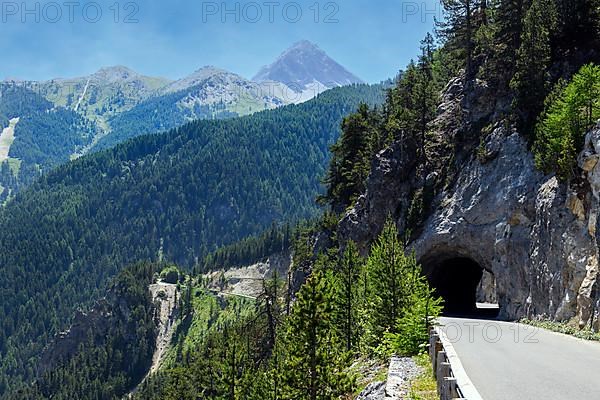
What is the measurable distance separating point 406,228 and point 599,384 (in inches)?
1493

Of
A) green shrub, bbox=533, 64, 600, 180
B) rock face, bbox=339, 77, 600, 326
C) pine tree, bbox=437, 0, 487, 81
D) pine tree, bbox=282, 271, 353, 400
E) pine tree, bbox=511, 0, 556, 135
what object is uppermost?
pine tree, bbox=437, 0, 487, 81

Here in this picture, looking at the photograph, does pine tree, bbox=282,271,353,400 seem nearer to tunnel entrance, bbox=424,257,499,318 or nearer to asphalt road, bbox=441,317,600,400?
asphalt road, bbox=441,317,600,400

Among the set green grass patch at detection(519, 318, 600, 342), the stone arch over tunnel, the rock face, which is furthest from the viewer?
the stone arch over tunnel

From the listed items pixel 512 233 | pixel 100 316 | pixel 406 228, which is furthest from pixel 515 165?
pixel 100 316

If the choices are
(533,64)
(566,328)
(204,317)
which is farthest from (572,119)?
(204,317)

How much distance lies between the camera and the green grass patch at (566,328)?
2567cm

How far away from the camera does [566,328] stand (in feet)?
95.4

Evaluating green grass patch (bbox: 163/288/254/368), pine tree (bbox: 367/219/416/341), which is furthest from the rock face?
green grass patch (bbox: 163/288/254/368)

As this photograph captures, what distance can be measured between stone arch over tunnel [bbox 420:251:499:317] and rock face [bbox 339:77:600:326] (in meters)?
0.36

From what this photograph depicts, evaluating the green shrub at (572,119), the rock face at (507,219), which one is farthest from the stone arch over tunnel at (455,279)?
the green shrub at (572,119)

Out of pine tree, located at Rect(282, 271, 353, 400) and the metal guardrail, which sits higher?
the metal guardrail

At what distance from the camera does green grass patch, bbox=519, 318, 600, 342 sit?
2567 cm

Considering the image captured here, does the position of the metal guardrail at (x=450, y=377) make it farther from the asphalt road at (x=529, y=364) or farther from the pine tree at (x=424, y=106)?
the pine tree at (x=424, y=106)

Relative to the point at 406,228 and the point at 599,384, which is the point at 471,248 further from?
the point at 599,384
